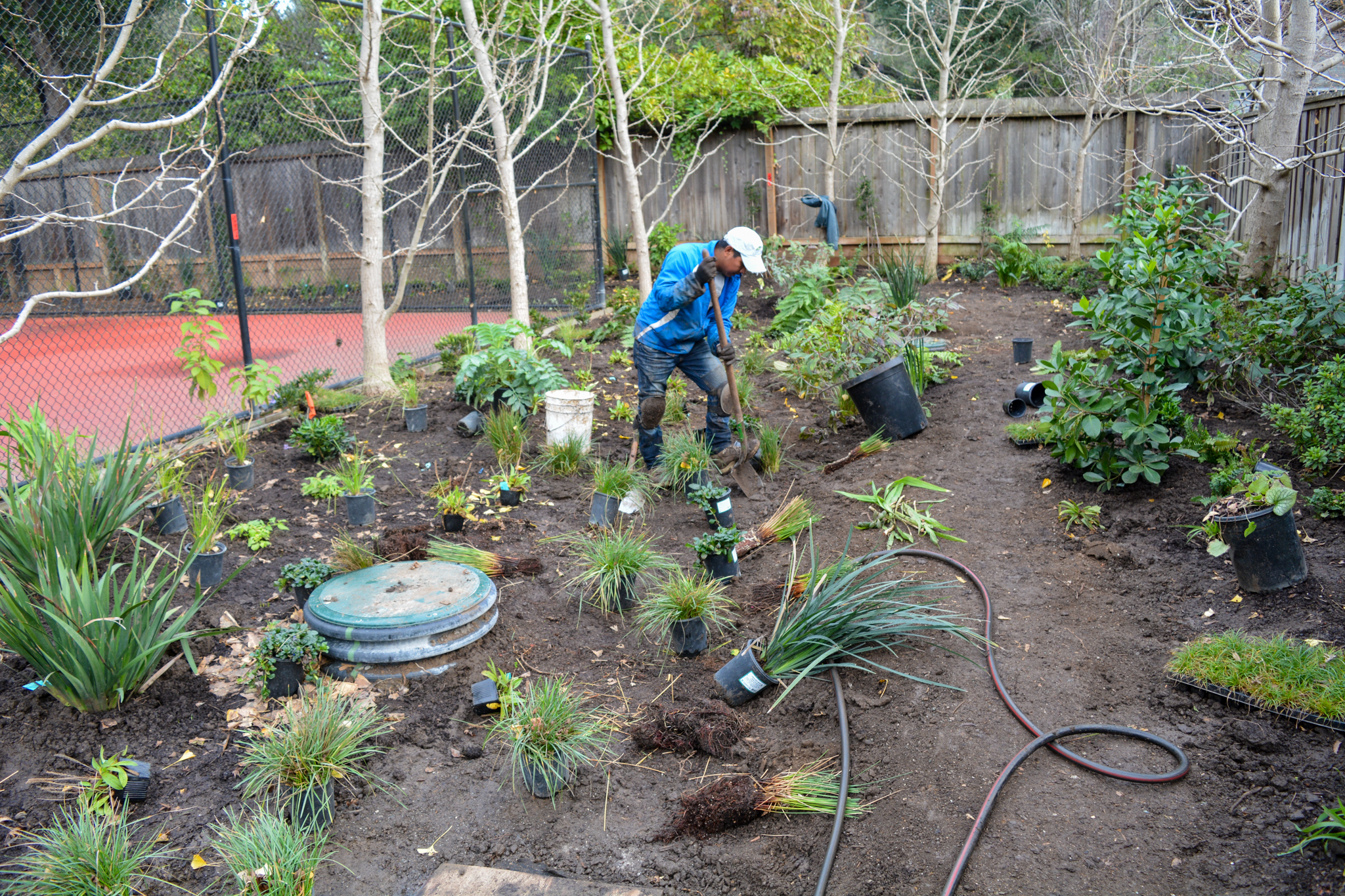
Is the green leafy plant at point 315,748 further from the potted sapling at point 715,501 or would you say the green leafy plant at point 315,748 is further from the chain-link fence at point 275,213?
the chain-link fence at point 275,213

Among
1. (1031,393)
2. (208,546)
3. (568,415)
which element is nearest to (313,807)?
(208,546)

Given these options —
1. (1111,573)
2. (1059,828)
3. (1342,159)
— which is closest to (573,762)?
(1059,828)

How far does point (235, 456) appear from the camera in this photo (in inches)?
211

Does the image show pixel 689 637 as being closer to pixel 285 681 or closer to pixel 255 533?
pixel 285 681

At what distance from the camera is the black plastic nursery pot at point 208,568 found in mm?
4047

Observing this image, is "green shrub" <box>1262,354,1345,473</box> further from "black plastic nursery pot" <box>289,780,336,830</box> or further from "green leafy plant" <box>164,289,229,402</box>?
"green leafy plant" <box>164,289,229,402</box>

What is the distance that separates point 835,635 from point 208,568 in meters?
2.91

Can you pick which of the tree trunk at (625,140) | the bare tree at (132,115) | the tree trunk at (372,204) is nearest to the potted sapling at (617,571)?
the bare tree at (132,115)

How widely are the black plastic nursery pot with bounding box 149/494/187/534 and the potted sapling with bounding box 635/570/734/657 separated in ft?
8.27

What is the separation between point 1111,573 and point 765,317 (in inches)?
252

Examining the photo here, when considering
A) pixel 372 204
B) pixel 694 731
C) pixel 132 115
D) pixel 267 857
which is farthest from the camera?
pixel 132 115

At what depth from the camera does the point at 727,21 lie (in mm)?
15203

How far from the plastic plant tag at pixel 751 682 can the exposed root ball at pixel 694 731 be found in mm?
152

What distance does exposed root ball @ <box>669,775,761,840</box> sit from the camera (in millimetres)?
2820
